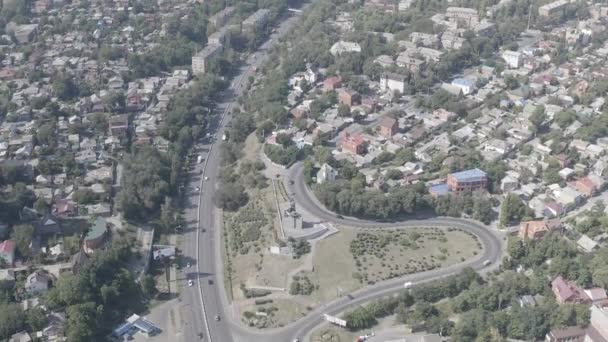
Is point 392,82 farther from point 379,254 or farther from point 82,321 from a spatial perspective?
point 82,321

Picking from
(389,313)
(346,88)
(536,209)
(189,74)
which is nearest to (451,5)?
(346,88)

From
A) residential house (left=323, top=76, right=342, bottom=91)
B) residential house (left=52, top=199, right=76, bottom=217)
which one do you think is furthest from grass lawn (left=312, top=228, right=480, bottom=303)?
residential house (left=323, top=76, right=342, bottom=91)

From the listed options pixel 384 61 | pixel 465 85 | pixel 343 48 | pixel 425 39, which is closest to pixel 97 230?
pixel 465 85

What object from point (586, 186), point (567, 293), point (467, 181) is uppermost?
point (467, 181)

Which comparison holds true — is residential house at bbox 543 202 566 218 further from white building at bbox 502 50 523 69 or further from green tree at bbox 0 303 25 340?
green tree at bbox 0 303 25 340

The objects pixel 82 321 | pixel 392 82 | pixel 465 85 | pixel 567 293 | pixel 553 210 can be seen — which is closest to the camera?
pixel 82 321

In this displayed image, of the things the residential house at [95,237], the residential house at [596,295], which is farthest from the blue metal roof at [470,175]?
the residential house at [95,237]

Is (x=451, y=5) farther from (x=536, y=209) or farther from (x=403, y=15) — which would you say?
(x=536, y=209)

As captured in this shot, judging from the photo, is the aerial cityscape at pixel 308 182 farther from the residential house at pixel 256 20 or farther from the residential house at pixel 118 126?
the residential house at pixel 256 20
